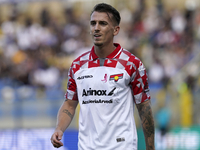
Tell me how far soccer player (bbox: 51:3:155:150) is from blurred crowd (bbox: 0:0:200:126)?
6.57 metres

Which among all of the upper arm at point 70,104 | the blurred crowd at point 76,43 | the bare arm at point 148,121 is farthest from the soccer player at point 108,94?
the blurred crowd at point 76,43

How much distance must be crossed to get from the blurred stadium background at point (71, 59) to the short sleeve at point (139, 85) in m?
4.77

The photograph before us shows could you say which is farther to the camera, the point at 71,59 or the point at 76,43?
the point at 76,43

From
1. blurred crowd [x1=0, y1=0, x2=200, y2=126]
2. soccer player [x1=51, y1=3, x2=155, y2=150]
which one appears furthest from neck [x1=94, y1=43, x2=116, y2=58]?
blurred crowd [x1=0, y1=0, x2=200, y2=126]

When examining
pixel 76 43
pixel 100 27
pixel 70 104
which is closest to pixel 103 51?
pixel 100 27

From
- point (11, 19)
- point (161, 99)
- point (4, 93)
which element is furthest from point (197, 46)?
point (11, 19)

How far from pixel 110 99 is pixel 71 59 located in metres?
9.07

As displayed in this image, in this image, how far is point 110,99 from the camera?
3369 mm

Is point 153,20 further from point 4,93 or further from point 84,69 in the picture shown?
point 84,69

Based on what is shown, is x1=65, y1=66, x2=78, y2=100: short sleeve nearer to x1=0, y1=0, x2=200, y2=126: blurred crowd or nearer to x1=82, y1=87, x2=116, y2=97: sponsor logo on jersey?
x1=82, y1=87, x2=116, y2=97: sponsor logo on jersey

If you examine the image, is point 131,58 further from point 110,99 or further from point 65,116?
point 65,116

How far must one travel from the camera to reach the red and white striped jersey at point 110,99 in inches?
132

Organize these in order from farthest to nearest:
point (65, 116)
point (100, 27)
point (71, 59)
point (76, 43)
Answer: point (76, 43) < point (71, 59) < point (65, 116) < point (100, 27)

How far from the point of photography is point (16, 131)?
875 centimetres
